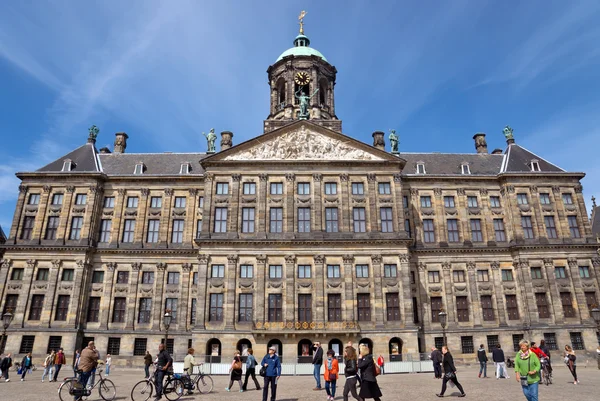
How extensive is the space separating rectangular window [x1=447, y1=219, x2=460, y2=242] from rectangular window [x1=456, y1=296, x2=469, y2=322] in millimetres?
6065

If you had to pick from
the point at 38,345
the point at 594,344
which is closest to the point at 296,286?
the point at 38,345

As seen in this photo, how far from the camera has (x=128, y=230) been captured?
148 ft

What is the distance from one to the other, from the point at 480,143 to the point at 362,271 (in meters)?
26.7

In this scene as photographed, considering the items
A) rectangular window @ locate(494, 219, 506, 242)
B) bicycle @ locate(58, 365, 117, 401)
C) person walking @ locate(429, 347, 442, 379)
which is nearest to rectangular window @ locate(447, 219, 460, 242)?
rectangular window @ locate(494, 219, 506, 242)

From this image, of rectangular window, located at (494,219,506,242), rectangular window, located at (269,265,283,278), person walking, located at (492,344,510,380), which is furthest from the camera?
rectangular window, located at (494,219,506,242)

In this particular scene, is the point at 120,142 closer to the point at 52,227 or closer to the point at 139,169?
the point at 139,169

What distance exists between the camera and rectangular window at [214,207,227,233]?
40.7 metres

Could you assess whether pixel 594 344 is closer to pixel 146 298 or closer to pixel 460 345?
pixel 460 345

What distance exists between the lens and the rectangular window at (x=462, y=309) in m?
42.2

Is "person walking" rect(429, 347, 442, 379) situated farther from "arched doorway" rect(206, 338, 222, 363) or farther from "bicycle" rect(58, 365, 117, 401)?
"arched doorway" rect(206, 338, 222, 363)

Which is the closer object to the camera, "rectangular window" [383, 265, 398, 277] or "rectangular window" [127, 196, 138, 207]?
"rectangular window" [383, 265, 398, 277]

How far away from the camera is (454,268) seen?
43750mm

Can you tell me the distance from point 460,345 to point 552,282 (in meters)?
11.6

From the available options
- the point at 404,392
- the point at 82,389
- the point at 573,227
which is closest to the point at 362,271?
the point at 404,392
